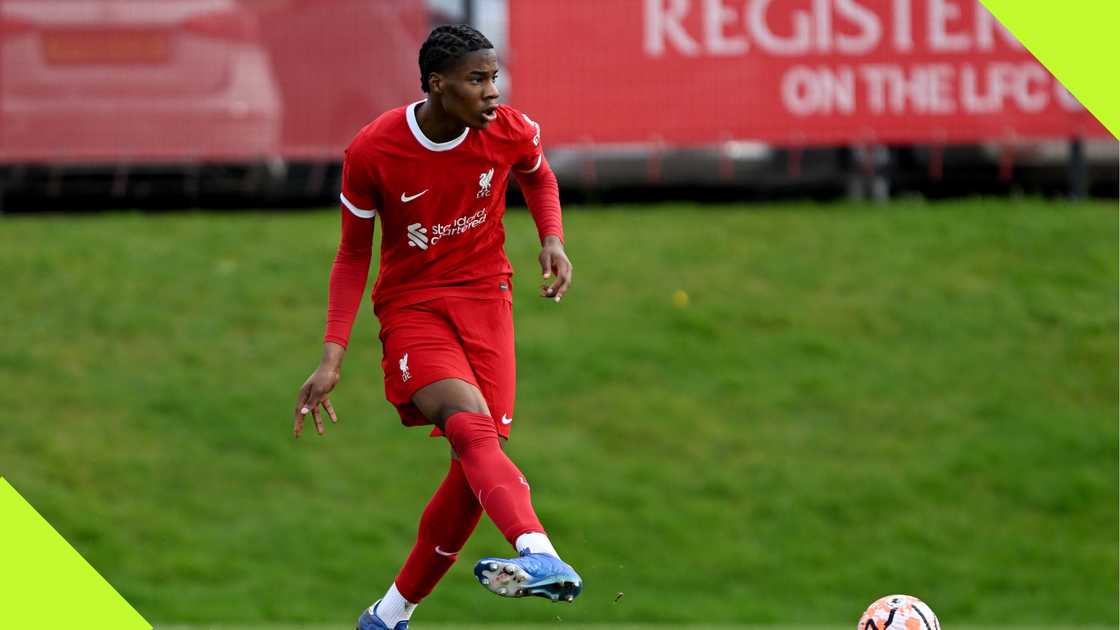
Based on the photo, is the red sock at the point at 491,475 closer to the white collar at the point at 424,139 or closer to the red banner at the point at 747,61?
the white collar at the point at 424,139

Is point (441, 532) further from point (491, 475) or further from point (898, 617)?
point (898, 617)

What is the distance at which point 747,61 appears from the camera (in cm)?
1535

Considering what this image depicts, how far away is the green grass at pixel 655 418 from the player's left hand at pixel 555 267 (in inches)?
243

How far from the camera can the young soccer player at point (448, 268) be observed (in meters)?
6.55

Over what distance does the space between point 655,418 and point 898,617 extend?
7.99 meters

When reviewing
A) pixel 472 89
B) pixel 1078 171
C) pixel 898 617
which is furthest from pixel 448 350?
pixel 1078 171

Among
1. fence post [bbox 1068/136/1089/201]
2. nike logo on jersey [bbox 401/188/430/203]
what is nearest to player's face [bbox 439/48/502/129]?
nike logo on jersey [bbox 401/188/430/203]

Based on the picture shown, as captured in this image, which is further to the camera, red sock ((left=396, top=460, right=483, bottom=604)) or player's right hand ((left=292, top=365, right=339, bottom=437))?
red sock ((left=396, top=460, right=483, bottom=604))

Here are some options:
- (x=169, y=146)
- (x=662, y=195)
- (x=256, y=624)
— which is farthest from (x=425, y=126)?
(x=662, y=195)

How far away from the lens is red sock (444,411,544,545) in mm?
6383

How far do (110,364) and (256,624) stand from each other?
141 inches

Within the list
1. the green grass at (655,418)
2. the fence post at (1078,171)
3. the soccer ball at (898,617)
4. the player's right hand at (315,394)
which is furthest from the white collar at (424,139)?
the fence post at (1078,171)

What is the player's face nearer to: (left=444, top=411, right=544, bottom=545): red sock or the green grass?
(left=444, top=411, right=544, bottom=545): red sock

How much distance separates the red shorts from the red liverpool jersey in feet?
0.21
